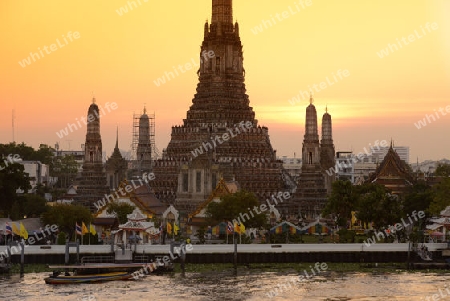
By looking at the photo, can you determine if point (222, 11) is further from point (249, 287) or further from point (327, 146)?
point (249, 287)

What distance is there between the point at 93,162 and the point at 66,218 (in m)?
49.1

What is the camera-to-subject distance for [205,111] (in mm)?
139500

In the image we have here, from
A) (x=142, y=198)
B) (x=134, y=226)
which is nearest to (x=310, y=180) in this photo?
(x=142, y=198)

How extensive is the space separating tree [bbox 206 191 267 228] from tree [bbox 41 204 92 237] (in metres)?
12.2

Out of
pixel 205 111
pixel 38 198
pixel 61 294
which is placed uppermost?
pixel 205 111

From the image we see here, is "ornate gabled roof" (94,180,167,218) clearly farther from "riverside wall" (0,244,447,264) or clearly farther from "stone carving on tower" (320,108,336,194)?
"stone carving on tower" (320,108,336,194)

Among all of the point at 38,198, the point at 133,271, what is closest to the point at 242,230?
the point at 133,271

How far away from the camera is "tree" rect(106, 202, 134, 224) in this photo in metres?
114

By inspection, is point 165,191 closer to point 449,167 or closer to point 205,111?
point 205,111

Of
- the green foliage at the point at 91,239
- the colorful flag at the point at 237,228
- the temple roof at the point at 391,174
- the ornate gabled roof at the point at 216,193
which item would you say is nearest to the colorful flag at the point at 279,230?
the colorful flag at the point at 237,228

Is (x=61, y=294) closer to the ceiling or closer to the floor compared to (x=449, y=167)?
closer to the floor

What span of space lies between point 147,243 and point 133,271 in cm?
1248

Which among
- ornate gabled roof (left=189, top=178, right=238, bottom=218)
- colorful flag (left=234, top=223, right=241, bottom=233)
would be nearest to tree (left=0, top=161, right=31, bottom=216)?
ornate gabled roof (left=189, top=178, right=238, bottom=218)

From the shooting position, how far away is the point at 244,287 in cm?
7519
